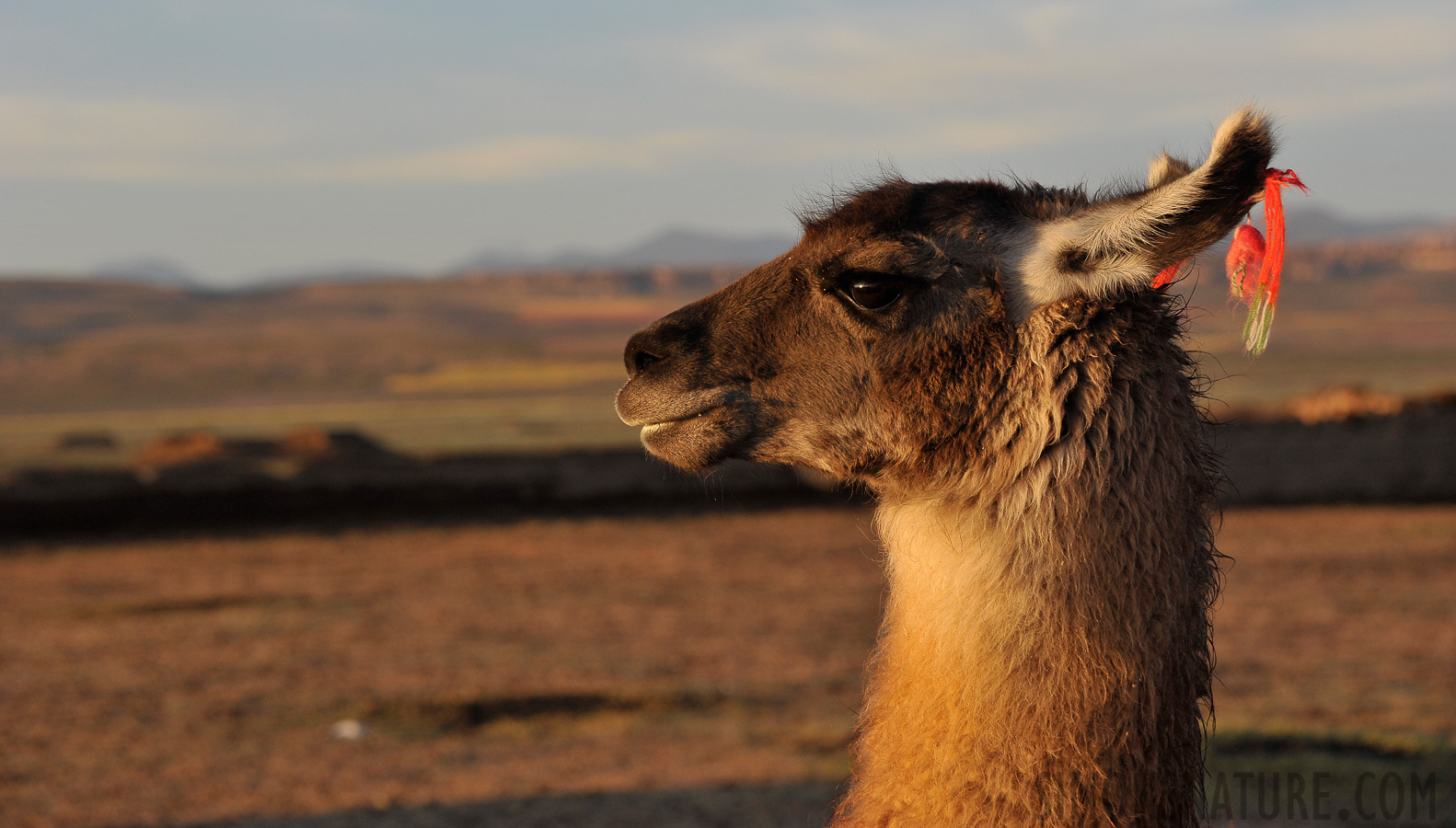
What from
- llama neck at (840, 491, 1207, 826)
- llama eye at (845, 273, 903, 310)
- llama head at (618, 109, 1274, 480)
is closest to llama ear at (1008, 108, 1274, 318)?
llama head at (618, 109, 1274, 480)

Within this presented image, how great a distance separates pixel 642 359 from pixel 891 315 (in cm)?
67

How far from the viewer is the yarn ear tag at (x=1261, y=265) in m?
2.22

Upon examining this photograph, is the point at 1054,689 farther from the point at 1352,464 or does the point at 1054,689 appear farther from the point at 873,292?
the point at 1352,464

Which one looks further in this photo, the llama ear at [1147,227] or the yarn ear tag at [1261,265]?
the yarn ear tag at [1261,265]

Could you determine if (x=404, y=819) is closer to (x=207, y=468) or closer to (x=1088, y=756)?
(x=1088, y=756)

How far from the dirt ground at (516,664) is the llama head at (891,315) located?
1.02 m

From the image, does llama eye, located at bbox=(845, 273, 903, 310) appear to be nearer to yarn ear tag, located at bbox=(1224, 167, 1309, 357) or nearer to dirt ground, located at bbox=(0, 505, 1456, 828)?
yarn ear tag, located at bbox=(1224, 167, 1309, 357)

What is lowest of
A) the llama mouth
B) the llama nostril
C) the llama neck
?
the llama neck

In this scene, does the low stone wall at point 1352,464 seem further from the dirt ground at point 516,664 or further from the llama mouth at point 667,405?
the llama mouth at point 667,405

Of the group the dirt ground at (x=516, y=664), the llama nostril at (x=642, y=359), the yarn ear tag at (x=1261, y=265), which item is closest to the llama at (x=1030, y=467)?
the yarn ear tag at (x=1261, y=265)

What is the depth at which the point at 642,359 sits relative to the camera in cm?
277

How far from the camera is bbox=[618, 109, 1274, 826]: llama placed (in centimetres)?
225

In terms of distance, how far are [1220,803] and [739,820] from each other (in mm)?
2500

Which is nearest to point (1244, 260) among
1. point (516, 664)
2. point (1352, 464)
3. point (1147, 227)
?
point (1147, 227)
